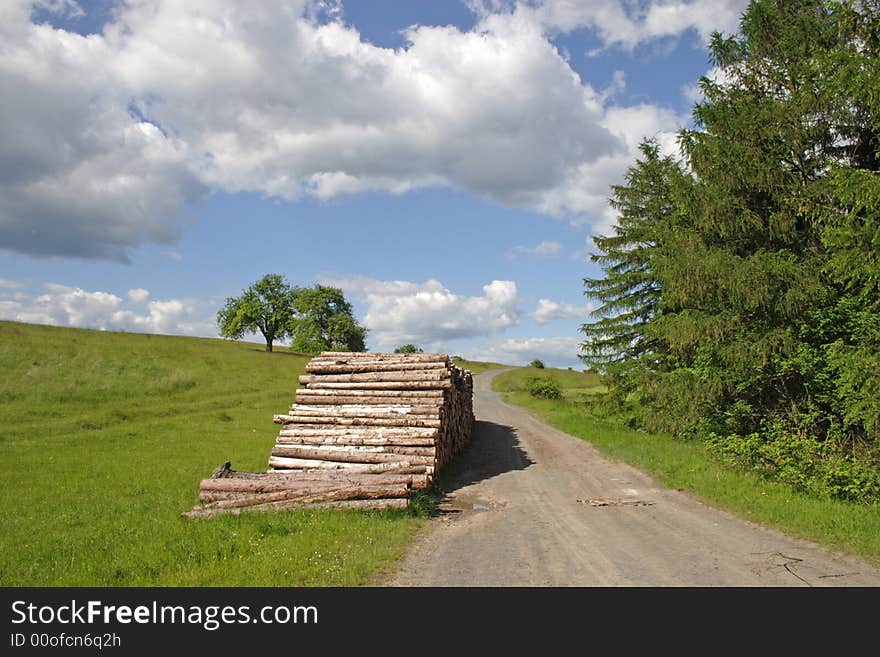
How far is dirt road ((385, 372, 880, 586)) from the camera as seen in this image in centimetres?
684

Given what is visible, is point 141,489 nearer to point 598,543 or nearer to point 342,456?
point 342,456

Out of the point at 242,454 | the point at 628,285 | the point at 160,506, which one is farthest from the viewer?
the point at 628,285

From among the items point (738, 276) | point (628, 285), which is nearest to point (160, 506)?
point (738, 276)

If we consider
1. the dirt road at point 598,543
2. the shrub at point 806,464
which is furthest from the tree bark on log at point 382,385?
the shrub at point 806,464

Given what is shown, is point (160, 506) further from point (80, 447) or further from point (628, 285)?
point (628, 285)

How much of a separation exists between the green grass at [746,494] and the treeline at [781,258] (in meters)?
0.56

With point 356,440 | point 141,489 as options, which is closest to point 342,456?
point 356,440

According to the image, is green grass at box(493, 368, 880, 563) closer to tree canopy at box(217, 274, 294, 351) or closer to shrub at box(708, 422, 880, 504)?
shrub at box(708, 422, 880, 504)

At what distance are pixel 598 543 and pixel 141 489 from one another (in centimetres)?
1051

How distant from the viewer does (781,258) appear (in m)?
13.9

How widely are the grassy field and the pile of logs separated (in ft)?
1.80
